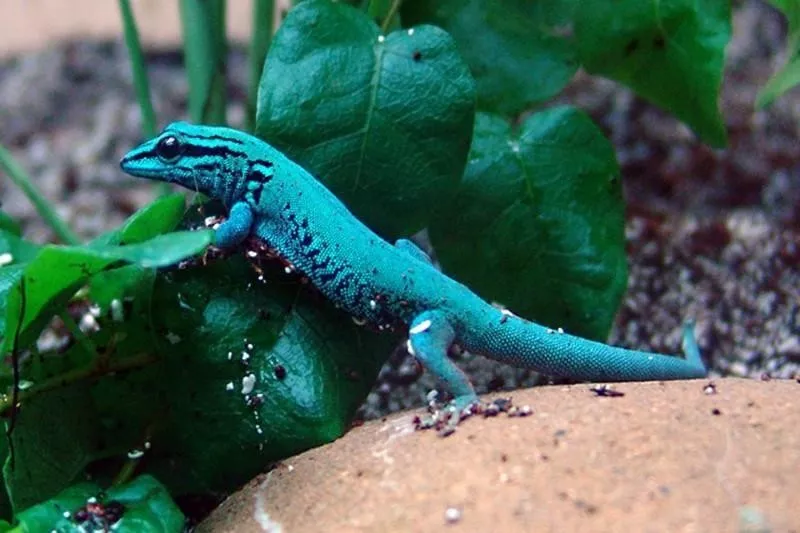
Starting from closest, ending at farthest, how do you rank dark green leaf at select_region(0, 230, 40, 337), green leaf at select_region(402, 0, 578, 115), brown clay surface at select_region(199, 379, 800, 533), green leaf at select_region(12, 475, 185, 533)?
1. brown clay surface at select_region(199, 379, 800, 533)
2. green leaf at select_region(12, 475, 185, 533)
3. dark green leaf at select_region(0, 230, 40, 337)
4. green leaf at select_region(402, 0, 578, 115)

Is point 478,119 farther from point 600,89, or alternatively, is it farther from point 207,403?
point 600,89

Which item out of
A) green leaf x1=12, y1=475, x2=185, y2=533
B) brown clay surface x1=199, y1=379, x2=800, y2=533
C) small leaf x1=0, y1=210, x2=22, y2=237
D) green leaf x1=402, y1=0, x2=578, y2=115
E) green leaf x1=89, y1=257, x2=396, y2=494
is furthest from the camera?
green leaf x1=402, y1=0, x2=578, y2=115

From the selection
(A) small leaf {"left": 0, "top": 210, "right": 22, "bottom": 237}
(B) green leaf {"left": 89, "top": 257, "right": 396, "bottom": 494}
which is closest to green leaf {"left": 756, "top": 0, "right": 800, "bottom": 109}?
(B) green leaf {"left": 89, "top": 257, "right": 396, "bottom": 494}

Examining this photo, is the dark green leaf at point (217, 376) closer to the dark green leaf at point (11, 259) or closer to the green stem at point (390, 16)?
the dark green leaf at point (11, 259)

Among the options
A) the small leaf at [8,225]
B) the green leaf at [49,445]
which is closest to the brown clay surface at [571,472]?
the green leaf at [49,445]

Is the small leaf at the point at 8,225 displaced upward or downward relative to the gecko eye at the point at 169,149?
downward

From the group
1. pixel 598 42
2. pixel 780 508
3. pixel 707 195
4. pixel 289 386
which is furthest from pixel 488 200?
pixel 707 195

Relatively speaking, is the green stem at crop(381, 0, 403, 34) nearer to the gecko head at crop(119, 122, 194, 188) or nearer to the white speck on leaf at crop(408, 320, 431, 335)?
the gecko head at crop(119, 122, 194, 188)
